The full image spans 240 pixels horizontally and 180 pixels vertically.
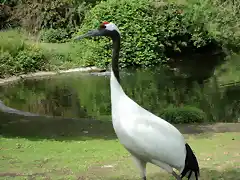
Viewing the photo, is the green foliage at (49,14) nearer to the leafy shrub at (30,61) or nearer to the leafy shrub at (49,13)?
the leafy shrub at (49,13)

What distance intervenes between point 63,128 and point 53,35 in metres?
17.4

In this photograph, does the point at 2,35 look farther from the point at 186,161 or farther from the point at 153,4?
the point at 186,161

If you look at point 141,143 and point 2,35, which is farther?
point 2,35

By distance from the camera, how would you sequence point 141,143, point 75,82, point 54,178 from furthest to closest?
point 75,82 → point 54,178 → point 141,143

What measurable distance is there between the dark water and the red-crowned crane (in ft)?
30.8

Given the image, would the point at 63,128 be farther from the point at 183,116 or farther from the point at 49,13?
the point at 49,13

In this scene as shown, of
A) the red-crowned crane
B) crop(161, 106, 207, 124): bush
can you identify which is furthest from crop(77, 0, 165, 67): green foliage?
the red-crowned crane

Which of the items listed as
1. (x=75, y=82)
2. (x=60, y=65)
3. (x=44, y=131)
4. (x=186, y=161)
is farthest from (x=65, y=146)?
(x=60, y=65)

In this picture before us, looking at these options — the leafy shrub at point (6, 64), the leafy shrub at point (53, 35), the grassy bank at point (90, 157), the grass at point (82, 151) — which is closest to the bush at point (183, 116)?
the grass at point (82, 151)

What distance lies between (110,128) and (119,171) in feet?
16.9

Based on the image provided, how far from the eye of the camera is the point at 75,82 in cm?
2244

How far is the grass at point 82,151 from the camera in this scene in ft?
25.5

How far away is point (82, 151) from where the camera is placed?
9.94 meters

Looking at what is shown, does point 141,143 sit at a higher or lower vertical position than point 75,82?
higher
